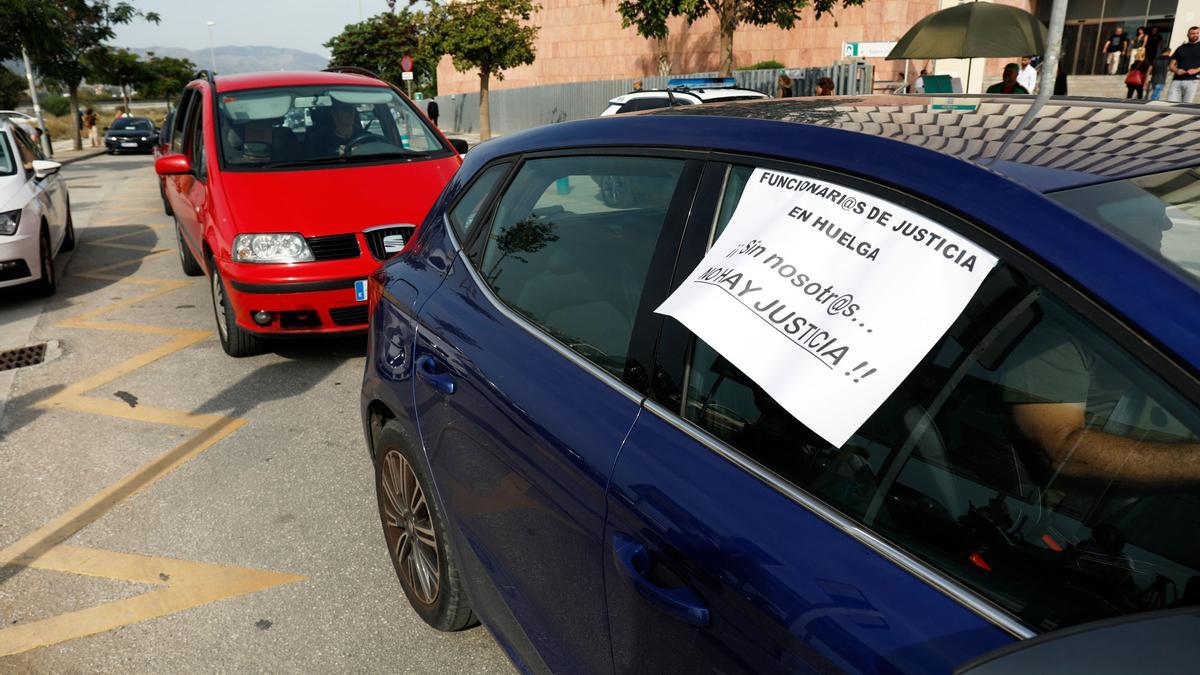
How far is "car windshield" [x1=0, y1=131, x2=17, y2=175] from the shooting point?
8172 millimetres

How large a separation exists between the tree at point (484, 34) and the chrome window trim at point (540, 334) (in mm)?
28820

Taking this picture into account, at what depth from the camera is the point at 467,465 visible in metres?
2.36

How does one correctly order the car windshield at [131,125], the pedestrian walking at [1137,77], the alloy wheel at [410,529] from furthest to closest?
the car windshield at [131,125] < the pedestrian walking at [1137,77] < the alloy wheel at [410,529]

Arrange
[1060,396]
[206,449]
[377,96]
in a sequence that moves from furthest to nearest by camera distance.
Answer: [377,96] < [206,449] < [1060,396]

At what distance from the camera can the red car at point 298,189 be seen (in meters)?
5.59

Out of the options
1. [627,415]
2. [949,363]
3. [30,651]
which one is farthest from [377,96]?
[949,363]

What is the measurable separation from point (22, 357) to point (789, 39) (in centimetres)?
3493

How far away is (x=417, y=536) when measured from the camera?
293cm

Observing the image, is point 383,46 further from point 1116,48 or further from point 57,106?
point 1116,48

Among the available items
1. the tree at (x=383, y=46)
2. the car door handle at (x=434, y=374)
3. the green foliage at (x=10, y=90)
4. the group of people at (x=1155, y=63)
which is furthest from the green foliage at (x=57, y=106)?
the car door handle at (x=434, y=374)

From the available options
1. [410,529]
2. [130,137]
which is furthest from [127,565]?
[130,137]

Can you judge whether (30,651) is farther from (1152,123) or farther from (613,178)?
(1152,123)

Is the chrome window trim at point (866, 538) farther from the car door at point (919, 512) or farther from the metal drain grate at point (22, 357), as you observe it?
the metal drain grate at point (22, 357)

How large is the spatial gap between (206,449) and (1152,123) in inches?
173
